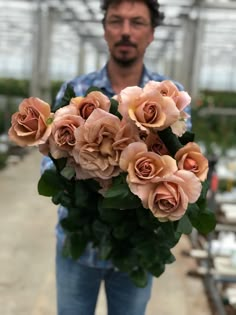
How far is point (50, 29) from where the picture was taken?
8.83 meters

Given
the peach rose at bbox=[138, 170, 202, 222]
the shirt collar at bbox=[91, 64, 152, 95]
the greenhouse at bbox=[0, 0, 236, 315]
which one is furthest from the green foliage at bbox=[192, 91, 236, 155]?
the peach rose at bbox=[138, 170, 202, 222]

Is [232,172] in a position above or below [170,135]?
below

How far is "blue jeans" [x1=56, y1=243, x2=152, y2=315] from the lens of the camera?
142cm

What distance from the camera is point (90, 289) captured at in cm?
144

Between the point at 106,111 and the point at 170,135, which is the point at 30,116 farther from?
the point at 170,135

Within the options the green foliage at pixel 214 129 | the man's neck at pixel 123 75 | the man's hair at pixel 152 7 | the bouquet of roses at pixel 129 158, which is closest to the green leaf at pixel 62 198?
the bouquet of roses at pixel 129 158

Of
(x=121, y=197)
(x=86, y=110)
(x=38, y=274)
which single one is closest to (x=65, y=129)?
(x=86, y=110)

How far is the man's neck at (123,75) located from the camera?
4.85 feet

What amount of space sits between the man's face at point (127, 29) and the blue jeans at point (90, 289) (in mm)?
609

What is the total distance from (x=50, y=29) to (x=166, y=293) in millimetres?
6678

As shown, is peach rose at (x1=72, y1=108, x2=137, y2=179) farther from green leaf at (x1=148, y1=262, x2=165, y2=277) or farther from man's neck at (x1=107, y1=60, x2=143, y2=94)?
man's neck at (x1=107, y1=60, x2=143, y2=94)

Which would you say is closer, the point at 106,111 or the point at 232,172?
the point at 106,111

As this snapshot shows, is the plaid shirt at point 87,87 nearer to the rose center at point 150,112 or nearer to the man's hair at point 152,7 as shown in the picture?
the man's hair at point 152,7

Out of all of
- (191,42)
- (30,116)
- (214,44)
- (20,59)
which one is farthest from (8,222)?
(20,59)
